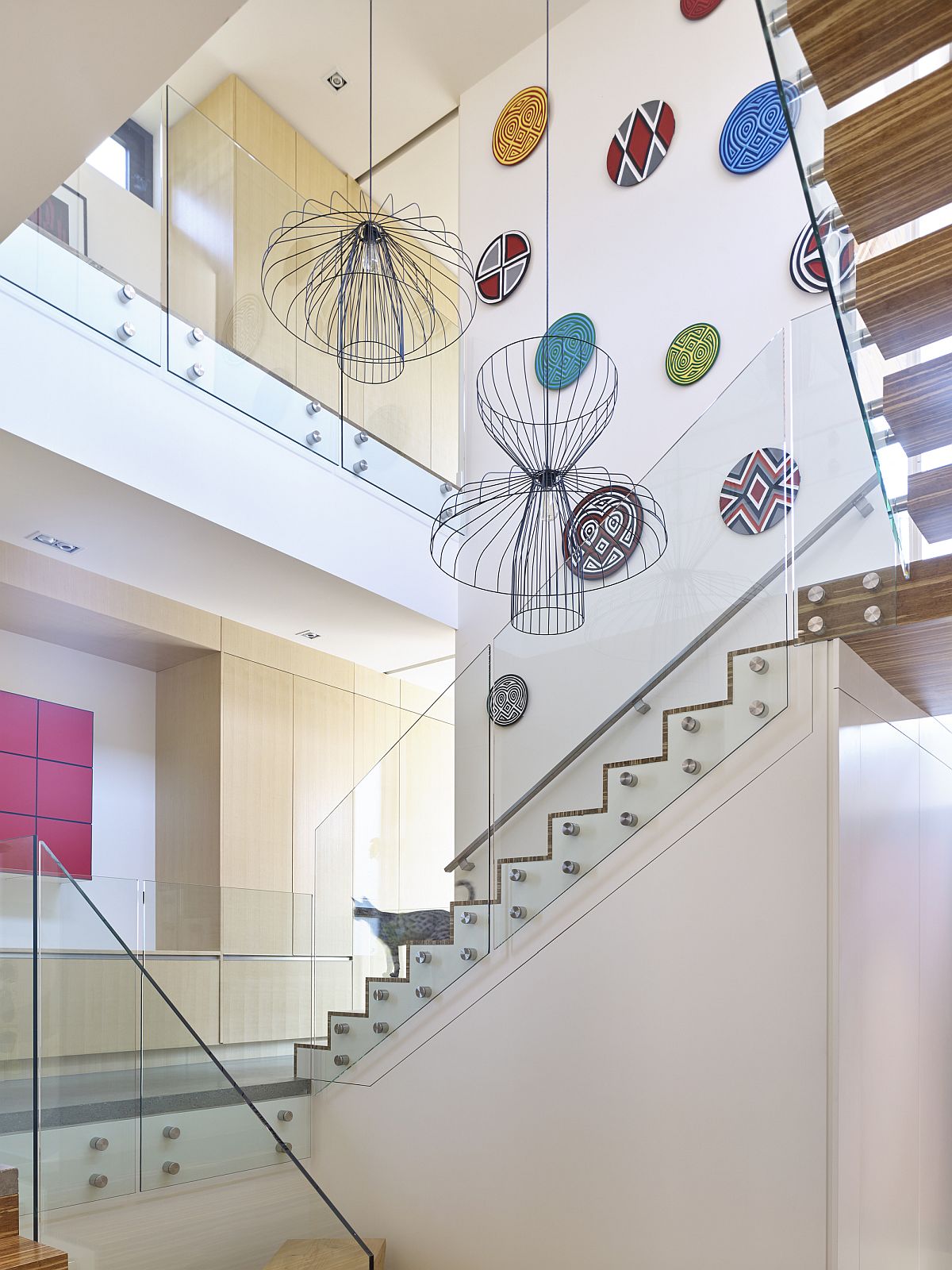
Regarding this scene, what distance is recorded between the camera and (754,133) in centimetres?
631

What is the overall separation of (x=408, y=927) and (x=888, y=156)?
4.36 m

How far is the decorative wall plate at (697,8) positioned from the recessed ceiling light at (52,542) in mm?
4936

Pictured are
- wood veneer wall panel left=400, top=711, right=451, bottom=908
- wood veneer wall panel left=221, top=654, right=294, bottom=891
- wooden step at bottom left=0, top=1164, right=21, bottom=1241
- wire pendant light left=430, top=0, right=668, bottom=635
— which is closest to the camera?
wooden step at bottom left=0, top=1164, right=21, bottom=1241

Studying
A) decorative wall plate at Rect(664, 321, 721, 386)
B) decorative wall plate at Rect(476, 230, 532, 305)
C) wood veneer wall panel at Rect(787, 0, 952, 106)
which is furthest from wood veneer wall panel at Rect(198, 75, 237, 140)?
wood veneer wall panel at Rect(787, 0, 952, 106)

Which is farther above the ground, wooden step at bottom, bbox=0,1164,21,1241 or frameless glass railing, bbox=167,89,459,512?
frameless glass railing, bbox=167,89,459,512

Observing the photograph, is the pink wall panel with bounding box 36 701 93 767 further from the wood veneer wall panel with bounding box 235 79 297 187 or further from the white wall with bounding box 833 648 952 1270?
the white wall with bounding box 833 648 952 1270

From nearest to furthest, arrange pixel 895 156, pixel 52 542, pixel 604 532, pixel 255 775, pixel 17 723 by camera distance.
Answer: pixel 895 156, pixel 604 532, pixel 52 542, pixel 17 723, pixel 255 775

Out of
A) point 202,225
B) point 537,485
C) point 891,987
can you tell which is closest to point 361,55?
point 202,225

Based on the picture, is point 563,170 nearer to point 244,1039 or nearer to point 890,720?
point 890,720

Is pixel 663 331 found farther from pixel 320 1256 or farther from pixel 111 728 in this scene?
pixel 320 1256

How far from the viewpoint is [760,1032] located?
407cm

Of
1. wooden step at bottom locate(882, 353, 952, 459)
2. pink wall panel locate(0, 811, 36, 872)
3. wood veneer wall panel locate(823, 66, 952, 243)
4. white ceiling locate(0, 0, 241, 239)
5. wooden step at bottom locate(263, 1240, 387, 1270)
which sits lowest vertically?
wooden step at bottom locate(263, 1240, 387, 1270)

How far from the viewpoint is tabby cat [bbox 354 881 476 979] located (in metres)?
5.56

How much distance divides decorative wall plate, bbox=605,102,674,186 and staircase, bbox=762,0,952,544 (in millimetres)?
4387
